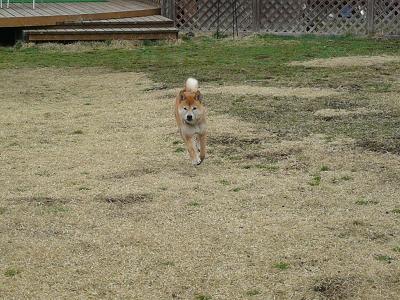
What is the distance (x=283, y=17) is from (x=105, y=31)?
362 cm

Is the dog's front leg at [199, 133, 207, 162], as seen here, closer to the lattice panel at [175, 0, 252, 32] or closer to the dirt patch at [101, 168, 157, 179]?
the dirt patch at [101, 168, 157, 179]

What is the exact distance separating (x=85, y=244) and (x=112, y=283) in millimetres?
650

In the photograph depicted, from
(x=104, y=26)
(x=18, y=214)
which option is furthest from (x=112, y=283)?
(x=104, y=26)

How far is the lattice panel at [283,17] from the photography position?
55.3ft

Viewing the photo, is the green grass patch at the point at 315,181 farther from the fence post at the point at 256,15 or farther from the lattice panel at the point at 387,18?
the fence post at the point at 256,15

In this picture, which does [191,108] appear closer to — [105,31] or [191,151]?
[191,151]

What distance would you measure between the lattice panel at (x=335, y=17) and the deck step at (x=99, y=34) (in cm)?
278

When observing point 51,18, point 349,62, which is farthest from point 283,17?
point 51,18

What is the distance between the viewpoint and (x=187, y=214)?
5742mm

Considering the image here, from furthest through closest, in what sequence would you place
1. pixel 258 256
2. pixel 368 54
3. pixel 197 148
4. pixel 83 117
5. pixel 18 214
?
pixel 368 54, pixel 83 117, pixel 197 148, pixel 18 214, pixel 258 256

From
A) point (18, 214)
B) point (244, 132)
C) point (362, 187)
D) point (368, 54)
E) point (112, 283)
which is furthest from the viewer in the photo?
point (368, 54)

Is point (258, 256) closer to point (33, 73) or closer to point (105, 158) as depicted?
point (105, 158)

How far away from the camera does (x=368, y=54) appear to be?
13812 mm

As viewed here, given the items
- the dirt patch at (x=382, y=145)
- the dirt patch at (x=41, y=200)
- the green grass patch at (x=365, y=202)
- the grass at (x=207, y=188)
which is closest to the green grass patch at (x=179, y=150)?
the grass at (x=207, y=188)
